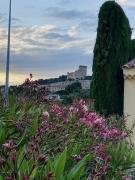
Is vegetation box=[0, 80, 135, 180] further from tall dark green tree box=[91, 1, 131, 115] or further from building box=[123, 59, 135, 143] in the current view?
tall dark green tree box=[91, 1, 131, 115]

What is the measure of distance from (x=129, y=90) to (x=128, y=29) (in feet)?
11.0

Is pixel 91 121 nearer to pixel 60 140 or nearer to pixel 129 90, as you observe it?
Answer: pixel 60 140

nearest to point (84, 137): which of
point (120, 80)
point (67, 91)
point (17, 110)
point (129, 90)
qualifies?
point (17, 110)

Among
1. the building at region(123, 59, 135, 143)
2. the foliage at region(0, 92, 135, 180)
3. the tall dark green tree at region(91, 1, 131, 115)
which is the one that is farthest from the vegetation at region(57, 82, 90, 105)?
the foliage at region(0, 92, 135, 180)

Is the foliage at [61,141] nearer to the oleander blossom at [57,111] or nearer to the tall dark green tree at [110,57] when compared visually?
the oleander blossom at [57,111]

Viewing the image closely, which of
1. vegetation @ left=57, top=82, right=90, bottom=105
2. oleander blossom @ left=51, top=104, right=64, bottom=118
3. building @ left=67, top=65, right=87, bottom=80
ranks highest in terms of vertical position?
building @ left=67, top=65, right=87, bottom=80

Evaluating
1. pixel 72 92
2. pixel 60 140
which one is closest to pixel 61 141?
pixel 60 140

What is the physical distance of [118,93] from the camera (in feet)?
77.4

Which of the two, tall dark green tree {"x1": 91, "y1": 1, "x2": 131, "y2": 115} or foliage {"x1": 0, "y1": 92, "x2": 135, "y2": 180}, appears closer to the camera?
foliage {"x1": 0, "y1": 92, "x2": 135, "y2": 180}

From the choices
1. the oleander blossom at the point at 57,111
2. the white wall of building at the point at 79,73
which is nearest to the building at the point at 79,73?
the white wall of building at the point at 79,73

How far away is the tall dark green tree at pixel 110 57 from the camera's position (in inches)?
928

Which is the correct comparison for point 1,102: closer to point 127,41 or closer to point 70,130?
point 70,130

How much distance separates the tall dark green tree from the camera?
23562mm

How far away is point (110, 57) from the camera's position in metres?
23.9
